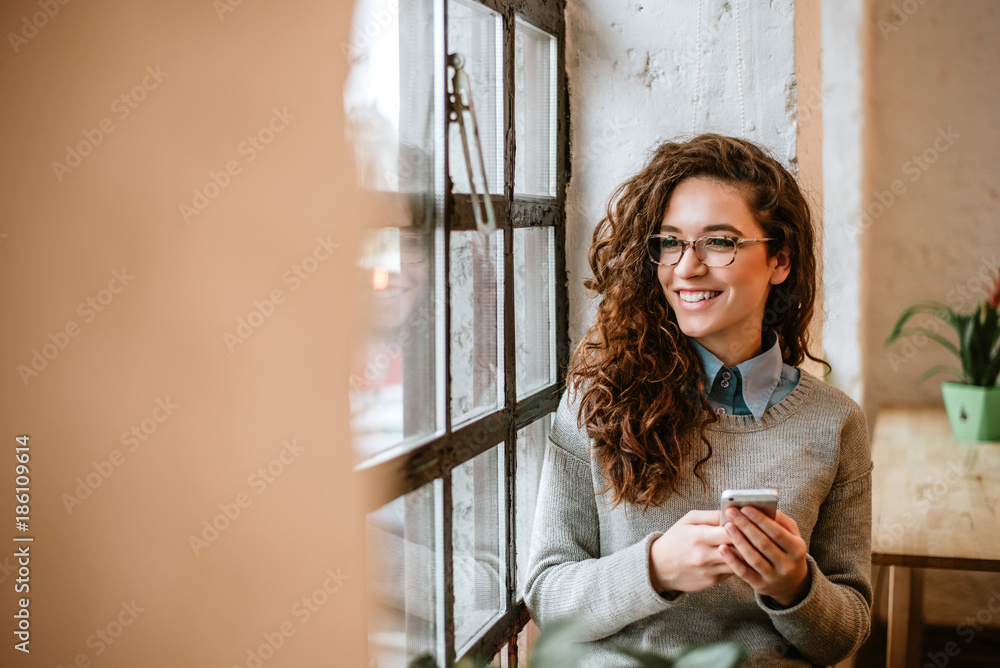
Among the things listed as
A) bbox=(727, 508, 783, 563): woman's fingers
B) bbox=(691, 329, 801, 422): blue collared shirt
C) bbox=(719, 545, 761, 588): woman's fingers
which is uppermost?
bbox=(691, 329, 801, 422): blue collared shirt

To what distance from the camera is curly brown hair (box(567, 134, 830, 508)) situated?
3.65ft

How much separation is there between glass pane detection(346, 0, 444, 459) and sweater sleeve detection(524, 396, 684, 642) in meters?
0.23

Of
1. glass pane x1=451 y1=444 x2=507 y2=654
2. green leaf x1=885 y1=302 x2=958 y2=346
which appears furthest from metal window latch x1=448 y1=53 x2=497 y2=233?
green leaf x1=885 y1=302 x2=958 y2=346

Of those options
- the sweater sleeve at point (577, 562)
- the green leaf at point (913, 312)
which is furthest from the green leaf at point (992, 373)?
the sweater sleeve at point (577, 562)

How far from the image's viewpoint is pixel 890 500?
73.9 inches

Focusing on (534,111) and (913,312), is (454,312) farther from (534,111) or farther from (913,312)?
(913,312)

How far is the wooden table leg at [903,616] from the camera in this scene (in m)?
1.79

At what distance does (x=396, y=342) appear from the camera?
0.94 metres

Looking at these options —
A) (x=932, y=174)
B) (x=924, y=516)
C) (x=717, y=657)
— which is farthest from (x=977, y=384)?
(x=717, y=657)

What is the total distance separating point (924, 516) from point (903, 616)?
25 centimetres

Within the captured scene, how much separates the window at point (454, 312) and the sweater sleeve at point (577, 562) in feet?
0.37

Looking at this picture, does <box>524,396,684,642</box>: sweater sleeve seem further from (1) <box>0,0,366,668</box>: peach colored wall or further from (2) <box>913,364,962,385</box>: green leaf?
(2) <box>913,364,962,385</box>: green leaf

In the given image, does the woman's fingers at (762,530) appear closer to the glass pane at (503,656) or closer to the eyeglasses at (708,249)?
the eyeglasses at (708,249)

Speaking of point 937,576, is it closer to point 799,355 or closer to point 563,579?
point 799,355
